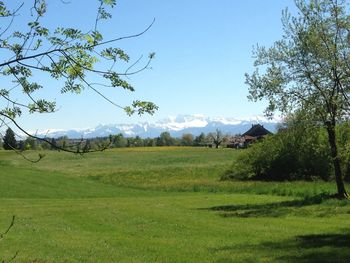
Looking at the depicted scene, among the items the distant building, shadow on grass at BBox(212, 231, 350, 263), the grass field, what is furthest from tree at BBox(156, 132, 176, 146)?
shadow on grass at BBox(212, 231, 350, 263)

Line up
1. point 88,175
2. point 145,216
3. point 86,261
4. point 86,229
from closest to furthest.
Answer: point 86,261
point 86,229
point 145,216
point 88,175

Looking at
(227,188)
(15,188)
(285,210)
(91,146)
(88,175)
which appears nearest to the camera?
(91,146)

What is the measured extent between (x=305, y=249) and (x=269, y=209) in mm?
11733

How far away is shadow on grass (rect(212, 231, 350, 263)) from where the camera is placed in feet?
42.8

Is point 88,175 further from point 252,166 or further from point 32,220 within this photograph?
point 32,220

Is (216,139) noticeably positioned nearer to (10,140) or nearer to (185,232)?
(185,232)

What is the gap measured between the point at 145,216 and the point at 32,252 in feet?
29.9

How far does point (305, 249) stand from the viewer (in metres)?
14.3

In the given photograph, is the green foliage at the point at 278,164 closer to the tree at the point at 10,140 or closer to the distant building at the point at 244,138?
the tree at the point at 10,140

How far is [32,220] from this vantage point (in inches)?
835

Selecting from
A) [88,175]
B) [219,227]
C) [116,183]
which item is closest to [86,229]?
[219,227]

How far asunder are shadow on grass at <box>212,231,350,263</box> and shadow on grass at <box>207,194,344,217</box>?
718 centimetres

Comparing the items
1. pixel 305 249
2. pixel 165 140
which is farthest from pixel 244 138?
pixel 305 249

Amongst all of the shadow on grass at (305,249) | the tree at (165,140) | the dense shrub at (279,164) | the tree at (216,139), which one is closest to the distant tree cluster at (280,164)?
the dense shrub at (279,164)
